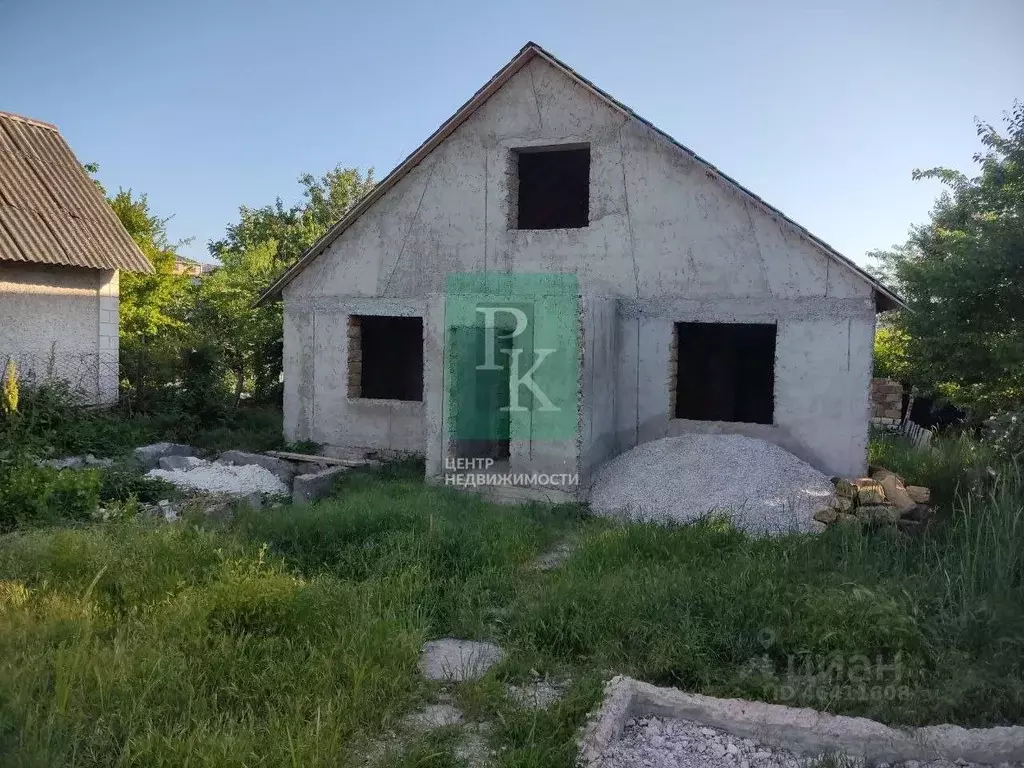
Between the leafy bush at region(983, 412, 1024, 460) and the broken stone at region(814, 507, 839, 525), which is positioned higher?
the leafy bush at region(983, 412, 1024, 460)

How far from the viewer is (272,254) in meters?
18.5

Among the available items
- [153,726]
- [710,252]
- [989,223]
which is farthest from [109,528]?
[989,223]

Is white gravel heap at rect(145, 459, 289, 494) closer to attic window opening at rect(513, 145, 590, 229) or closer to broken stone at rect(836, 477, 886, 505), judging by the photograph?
attic window opening at rect(513, 145, 590, 229)

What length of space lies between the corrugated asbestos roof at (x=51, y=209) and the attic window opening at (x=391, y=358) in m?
4.15

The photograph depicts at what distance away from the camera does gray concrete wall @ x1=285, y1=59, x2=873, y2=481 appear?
881 cm

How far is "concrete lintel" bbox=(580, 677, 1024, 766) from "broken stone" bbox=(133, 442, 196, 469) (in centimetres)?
776

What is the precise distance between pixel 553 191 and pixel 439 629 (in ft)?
30.2

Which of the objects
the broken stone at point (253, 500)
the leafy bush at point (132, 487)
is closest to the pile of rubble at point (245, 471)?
the broken stone at point (253, 500)

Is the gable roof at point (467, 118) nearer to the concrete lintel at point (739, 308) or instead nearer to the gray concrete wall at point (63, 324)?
the concrete lintel at point (739, 308)

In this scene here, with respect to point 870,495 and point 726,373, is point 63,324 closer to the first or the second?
point 726,373

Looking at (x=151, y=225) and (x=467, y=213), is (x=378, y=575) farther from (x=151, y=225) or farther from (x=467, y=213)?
(x=151, y=225)

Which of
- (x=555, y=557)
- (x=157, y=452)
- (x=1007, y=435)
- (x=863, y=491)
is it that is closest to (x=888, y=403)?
(x=1007, y=435)

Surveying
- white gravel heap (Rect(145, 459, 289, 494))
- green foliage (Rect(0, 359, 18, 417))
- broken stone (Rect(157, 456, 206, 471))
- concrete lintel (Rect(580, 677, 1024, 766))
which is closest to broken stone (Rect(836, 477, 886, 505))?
concrete lintel (Rect(580, 677, 1024, 766))

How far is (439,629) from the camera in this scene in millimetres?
5012
